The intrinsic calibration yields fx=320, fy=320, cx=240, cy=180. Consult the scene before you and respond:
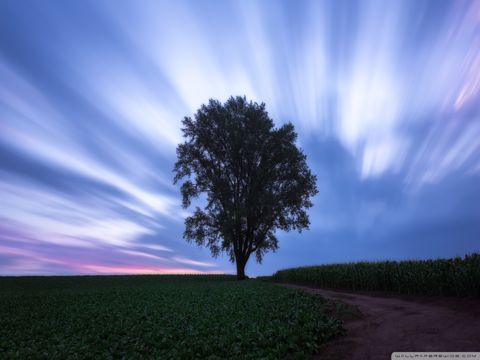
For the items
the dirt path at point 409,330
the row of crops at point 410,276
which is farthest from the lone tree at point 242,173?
the dirt path at point 409,330

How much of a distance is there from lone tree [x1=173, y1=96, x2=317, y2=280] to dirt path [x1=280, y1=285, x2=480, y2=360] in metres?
28.0

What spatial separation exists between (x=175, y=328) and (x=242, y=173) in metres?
31.0

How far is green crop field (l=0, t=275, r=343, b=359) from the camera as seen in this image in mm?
11422

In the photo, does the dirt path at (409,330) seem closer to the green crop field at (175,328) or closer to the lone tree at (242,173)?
the green crop field at (175,328)

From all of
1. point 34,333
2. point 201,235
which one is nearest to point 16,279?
point 201,235

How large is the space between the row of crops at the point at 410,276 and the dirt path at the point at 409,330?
3.78ft

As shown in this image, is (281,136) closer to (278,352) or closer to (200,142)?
(200,142)

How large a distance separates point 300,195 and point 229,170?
10.3 meters

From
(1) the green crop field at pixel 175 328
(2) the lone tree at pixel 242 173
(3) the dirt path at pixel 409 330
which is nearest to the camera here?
(3) the dirt path at pixel 409 330

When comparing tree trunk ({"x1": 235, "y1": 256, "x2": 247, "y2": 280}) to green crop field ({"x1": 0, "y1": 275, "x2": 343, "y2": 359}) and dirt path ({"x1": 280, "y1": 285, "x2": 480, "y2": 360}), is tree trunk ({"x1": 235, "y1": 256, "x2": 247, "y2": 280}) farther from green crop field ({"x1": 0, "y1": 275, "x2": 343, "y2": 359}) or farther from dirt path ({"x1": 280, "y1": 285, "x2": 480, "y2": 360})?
dirt path ({"x1": 280, "y1": 285, "x2": 480, "y2": 360})

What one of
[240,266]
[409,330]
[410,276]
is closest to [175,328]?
[409,330]

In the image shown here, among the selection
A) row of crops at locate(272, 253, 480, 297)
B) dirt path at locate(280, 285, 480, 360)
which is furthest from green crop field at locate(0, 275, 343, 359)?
row of crops at locate(272, 253, 480, 297)

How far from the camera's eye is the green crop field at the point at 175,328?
1142 centimetres

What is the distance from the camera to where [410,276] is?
1934 centimetres
